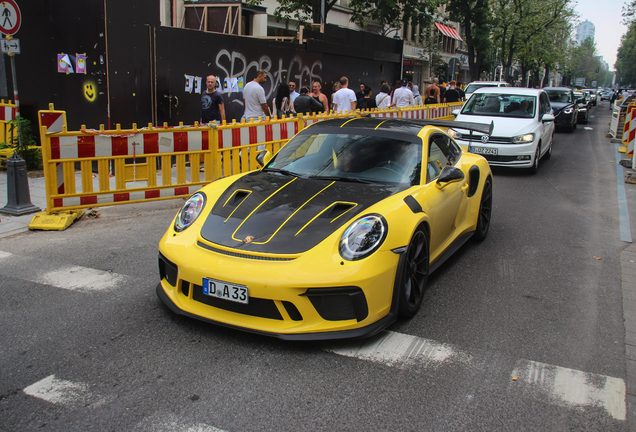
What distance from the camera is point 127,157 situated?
731cm

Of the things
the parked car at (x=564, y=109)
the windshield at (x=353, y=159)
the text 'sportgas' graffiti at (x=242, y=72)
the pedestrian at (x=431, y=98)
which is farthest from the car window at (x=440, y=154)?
the parked car at (x=564, y=109)

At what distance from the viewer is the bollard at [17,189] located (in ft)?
23.0

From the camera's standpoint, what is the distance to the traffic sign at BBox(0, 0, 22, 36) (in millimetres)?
7699

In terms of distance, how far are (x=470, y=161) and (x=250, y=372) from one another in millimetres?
3714

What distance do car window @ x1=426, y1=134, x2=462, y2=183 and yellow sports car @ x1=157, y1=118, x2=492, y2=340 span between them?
23mm

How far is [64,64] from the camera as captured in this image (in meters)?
11.3

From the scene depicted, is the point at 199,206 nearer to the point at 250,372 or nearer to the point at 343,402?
the point at 250,372

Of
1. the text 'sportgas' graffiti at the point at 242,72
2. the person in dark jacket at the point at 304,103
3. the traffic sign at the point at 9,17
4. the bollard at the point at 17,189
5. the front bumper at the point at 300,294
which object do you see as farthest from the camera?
the text 'sportgas' graffiti at the point at 242,72

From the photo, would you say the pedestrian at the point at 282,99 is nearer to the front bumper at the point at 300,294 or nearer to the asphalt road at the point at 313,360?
the asphalt road at the point at 313,360

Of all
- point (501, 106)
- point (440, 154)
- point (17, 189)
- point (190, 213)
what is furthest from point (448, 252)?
point (501, 106)

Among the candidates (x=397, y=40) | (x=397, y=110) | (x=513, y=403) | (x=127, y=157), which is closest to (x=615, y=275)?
(x=513, y=403)

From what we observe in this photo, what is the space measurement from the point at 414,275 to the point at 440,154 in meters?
1.52

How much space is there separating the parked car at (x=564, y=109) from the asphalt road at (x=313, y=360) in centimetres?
1730

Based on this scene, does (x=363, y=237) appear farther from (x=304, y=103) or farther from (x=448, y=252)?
(x=304, y=103)
